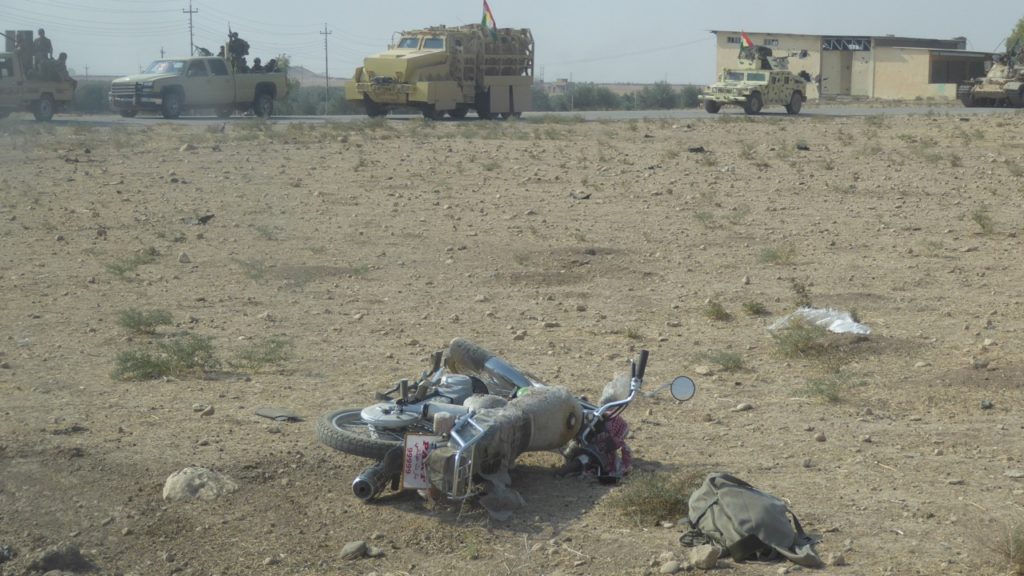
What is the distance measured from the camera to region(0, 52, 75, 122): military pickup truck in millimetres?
27484

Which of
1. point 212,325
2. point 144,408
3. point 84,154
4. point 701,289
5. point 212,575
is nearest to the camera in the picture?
point 212,575

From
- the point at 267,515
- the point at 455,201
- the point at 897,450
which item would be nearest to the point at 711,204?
the point at 455,201

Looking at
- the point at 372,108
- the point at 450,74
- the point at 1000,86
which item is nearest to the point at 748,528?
the point at 450,74

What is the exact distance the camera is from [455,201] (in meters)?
13.7

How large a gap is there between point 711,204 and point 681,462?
8487 mm

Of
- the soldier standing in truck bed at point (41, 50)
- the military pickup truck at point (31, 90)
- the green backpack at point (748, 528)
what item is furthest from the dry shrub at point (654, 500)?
the military pickup truck at point (31, 90)

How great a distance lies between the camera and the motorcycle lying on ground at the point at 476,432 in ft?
14.8

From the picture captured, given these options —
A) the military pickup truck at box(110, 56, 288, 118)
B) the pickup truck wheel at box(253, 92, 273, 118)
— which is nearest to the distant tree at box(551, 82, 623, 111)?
the pickup truck wheel at box(253, 92, 273, 118)

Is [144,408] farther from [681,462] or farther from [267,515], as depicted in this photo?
[681,462]

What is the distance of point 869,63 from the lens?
6575 cm

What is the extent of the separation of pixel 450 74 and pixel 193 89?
6.91 metres

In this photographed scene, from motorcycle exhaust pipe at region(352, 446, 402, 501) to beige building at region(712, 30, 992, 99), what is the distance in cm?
5943

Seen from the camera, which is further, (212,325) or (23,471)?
(212,325)

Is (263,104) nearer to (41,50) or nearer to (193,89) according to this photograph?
(193,89)
